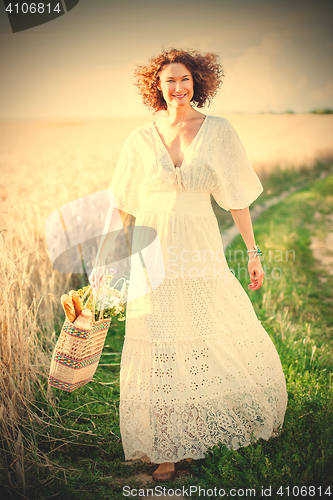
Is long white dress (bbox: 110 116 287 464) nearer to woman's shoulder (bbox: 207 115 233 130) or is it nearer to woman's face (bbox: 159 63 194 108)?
woman's shoulder (bbox: 207 115 233 130)

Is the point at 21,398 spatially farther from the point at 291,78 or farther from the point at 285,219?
the point at 291,78

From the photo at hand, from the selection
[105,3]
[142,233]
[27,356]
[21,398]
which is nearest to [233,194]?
[142,233]

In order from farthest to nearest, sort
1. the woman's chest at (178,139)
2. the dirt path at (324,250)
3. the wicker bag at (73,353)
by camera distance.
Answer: the dirt path at (324,250) → the woman's chest at (178,139) → the wicker bag at (73,353)

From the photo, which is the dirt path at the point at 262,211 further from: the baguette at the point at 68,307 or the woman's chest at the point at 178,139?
the baguette at the point at 68,307

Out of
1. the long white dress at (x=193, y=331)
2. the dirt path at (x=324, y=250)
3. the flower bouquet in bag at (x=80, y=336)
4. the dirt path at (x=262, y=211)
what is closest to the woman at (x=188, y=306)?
the long white dress at (x=193, y=331)

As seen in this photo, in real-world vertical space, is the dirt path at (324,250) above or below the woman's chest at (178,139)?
below

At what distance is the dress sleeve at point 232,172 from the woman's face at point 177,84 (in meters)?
0.27

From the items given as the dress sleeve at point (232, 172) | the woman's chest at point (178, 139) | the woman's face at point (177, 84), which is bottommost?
the dress sleeve at point (232, 172)

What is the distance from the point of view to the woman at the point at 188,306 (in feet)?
6.40

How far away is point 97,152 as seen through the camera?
37.2 ft

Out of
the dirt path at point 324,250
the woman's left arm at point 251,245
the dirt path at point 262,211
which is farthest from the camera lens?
the dirt path at point 262,211

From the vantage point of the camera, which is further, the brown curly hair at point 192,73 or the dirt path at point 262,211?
the dirt path at point 262,211

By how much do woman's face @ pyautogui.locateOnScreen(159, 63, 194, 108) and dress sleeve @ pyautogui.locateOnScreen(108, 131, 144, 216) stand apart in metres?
0.30

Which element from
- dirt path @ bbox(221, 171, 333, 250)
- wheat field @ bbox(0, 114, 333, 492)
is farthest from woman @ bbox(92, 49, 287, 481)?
dirt path @ bbox(221, 171, 333, 250)
